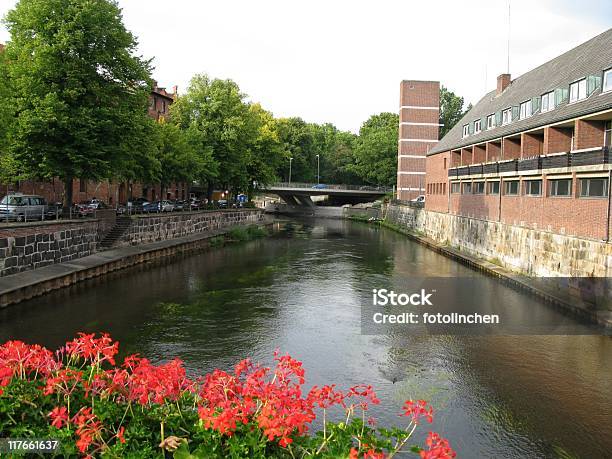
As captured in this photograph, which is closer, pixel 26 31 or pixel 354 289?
pixel 354 289

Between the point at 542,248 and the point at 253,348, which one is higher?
the point at 542,248

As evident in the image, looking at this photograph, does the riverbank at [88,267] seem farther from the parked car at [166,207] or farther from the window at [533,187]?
the window at [533,187]

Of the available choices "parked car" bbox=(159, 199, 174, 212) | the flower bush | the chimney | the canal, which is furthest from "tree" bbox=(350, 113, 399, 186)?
the flower bush

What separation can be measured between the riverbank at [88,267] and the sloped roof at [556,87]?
24.6m

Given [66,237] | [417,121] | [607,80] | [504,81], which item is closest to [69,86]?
[66,237]

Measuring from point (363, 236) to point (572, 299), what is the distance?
3816cm

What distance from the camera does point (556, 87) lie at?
32406 millimetres

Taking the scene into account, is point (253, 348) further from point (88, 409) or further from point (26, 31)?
point (26, 31)

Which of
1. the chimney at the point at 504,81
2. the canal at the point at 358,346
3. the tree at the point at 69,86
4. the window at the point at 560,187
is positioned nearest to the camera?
the canal at the point at 358,346

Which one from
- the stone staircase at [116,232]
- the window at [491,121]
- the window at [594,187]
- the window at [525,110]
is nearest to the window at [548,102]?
the window at [525,110]

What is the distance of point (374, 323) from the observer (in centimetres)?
2081

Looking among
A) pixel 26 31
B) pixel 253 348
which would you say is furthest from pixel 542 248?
pixel 26 31

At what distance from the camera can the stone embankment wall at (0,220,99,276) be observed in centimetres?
2367

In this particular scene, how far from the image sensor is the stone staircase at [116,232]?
35.1m
